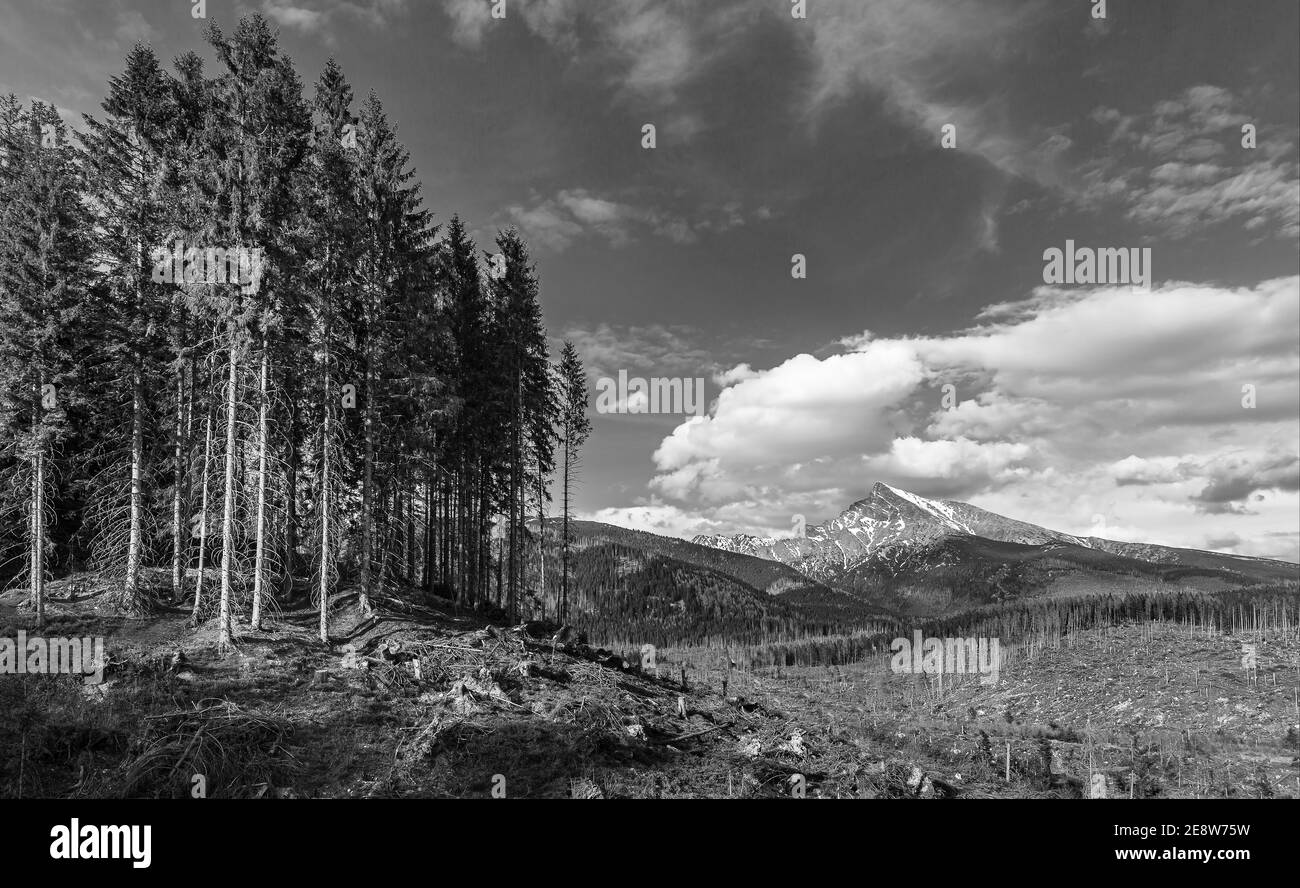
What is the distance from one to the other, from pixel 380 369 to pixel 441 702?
12053mm

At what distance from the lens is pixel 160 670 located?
15562 millimetres

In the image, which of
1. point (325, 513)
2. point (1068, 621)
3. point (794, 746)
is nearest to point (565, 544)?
point (325, 513)

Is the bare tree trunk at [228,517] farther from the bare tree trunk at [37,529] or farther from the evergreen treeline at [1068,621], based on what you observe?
the evergreen treeline at [1068,621]

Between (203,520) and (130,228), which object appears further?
(130,228)

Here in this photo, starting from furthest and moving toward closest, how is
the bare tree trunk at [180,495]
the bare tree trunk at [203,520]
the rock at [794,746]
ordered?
the bare tree trunk at [180,495] < the bare tree trunk at [203,520] < the rock at [794,746]

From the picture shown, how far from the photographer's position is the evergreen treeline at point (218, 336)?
18922mm

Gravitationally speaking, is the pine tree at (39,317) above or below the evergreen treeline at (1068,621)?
above

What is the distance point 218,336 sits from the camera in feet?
62.2

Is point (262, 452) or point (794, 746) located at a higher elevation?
point (262, 452)

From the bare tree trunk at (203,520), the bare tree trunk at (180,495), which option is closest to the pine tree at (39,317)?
the bare tree trunk at (180,495)

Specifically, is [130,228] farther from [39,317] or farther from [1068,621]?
[1068,621]
